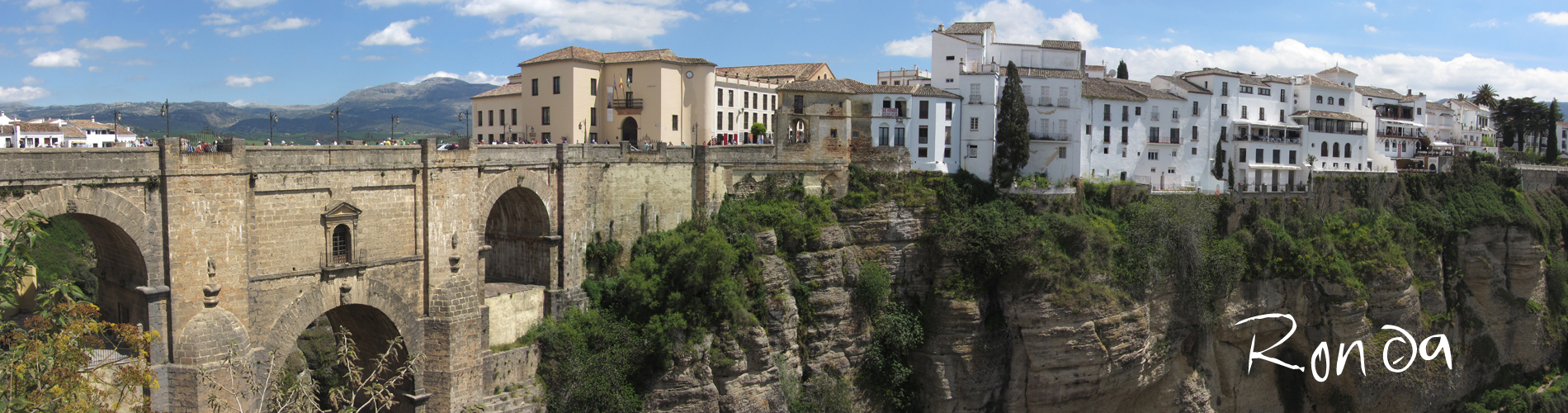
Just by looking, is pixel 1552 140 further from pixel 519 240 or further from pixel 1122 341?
pixel 519 240

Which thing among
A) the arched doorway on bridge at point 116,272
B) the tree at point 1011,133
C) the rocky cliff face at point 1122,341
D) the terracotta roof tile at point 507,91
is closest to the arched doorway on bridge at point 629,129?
the terracotta roof tile at point 507,91

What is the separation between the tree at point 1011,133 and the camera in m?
41.1

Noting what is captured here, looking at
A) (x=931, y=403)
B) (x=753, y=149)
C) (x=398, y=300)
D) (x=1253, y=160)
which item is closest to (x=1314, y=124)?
(x=1253, y=160)

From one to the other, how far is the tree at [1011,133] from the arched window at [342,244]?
26.5 m

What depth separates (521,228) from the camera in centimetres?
3045

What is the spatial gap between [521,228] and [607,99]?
10013 millimetres

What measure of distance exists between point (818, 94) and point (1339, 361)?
2680 cm

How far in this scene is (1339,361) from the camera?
144 ft

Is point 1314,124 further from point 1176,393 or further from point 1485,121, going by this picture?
point 1485,121

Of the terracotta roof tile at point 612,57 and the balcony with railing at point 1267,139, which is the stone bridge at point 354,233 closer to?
the terracotta roof tile at point 612,57

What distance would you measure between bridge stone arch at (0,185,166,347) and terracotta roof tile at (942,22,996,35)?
106 feet

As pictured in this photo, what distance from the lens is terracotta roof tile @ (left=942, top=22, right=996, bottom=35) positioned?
4366 centimetres

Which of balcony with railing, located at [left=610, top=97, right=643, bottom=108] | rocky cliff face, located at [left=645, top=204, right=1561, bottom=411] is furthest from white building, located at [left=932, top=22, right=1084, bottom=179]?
balcony with railing, located at [left=610, top=97, right=643, bottom=108]

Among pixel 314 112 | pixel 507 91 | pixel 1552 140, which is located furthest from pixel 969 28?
pixel 314 112
